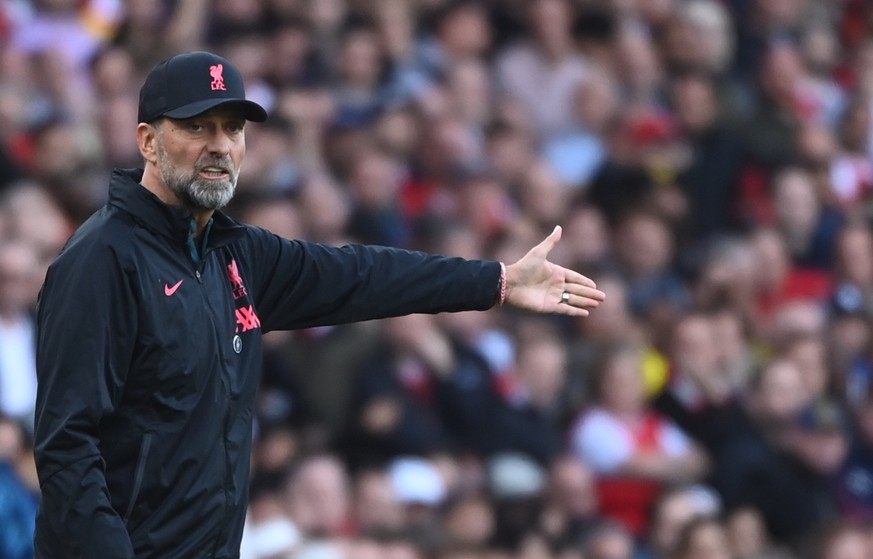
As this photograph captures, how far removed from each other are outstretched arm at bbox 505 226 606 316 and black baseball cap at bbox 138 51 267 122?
3.23 ft

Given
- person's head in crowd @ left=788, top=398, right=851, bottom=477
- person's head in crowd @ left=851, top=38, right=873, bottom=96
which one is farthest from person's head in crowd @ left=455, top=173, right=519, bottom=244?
person's head in crowd @ left=851, top=38, right=873, bottom=96

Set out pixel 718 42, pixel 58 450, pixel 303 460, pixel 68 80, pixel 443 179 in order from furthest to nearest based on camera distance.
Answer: pixel 718 42
pixel 443 179
pixel 68 80
pixel 303 460
pixel 58 450

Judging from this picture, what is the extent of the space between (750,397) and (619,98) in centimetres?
272

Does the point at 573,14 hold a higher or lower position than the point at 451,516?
higher

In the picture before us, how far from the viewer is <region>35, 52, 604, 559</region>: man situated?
4023mm

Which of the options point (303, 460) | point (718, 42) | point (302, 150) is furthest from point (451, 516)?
point (718, 42)

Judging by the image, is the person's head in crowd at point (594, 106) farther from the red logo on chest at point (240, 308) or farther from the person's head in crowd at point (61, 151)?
the red logo on chest at point (240, 308)

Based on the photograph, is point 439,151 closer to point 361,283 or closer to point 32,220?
point 32,220

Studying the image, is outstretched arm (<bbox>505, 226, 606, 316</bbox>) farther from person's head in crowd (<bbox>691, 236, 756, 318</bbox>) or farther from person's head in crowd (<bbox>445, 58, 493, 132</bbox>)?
person's head in crowd (<bbox>445, 58, 493, 132</bbox>)

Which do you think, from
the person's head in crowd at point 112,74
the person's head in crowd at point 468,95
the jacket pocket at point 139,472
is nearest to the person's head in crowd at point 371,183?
the person's head in crowd at point 468,95

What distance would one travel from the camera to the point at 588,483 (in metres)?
9.38

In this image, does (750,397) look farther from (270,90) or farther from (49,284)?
(49,284)

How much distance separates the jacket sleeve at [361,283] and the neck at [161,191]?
15.4 inches

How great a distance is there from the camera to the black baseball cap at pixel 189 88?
14.0 ft
